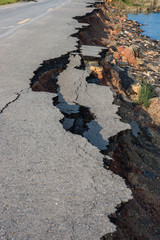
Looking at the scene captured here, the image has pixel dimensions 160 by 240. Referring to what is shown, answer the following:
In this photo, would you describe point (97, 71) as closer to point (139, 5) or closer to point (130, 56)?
point (130, 56)

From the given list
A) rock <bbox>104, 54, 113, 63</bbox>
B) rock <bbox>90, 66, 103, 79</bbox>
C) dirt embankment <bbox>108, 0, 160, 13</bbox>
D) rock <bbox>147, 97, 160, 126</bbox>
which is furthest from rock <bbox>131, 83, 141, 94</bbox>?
dirt embankment <bbox>108, 0, 160, 13</bbox>

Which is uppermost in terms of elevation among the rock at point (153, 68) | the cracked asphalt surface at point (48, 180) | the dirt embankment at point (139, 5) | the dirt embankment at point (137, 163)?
the cracked asphalt surface at point (48, 180)

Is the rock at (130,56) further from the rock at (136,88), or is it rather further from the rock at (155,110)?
the rock at (155,110)

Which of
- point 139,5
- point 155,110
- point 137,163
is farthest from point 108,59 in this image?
point 139,5

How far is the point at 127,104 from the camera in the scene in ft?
21.4

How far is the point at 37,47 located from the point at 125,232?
5.84 metres

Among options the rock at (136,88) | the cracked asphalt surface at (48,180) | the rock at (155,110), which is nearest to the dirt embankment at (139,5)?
the rock at (136,88)

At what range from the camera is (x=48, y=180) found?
2490mm

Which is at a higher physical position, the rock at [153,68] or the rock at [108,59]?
the rock at [108,59]

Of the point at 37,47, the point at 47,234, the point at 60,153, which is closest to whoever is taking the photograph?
the point at 47,234

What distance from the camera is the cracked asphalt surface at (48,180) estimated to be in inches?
79.9

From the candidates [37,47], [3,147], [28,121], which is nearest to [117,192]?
[3,147]

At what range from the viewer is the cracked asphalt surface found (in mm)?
2029

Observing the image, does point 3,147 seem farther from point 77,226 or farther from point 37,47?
point 37,47
